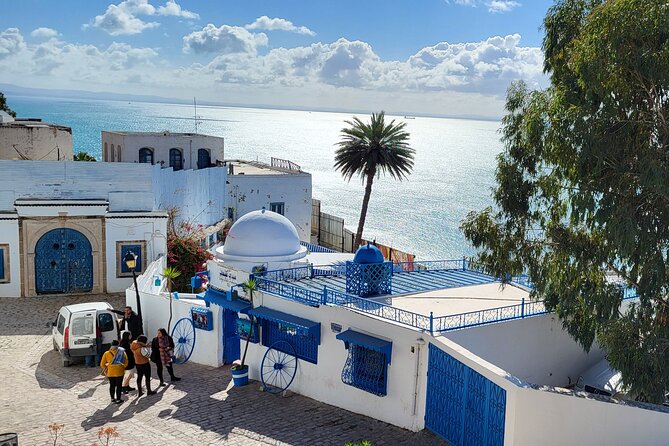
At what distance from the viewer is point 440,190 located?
12112 centimetres

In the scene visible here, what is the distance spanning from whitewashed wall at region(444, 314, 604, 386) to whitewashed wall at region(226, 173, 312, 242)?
68.8ft

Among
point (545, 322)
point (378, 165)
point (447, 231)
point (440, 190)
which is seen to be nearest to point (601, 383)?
point (545, 322)

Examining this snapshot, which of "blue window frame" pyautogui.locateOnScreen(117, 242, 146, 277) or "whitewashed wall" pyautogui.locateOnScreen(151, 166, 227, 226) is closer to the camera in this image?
Result: "blue window frame" pyautogui.locateOnScreen(117, 242, 146, 277)

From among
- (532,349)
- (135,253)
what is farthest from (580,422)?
(135,253)

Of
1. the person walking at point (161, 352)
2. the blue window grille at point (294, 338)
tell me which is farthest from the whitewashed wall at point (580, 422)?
the person walking at point (161, 352)

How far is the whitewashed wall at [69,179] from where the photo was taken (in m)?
22.6

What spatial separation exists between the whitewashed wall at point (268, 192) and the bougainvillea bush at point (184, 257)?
868 cm

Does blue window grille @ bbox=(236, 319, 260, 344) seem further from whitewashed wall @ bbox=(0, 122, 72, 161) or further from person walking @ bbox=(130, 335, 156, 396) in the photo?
whitewashed wall @ bbox=(0, 122, 72, 161)

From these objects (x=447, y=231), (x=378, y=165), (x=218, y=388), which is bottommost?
(x=447, y=231)

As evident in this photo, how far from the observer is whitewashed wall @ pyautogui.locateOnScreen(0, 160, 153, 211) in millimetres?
22641

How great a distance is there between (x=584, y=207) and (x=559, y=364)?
538 cm

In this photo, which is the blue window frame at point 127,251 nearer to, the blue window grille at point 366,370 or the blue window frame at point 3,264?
the blue window frame at point 3,264

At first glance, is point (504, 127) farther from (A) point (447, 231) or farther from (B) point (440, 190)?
(B) point (440, 190)

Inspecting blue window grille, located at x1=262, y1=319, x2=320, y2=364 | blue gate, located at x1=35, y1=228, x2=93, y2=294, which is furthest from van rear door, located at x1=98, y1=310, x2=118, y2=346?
blue gate, located at x1=35, y1=228, x2=93, y2=294
